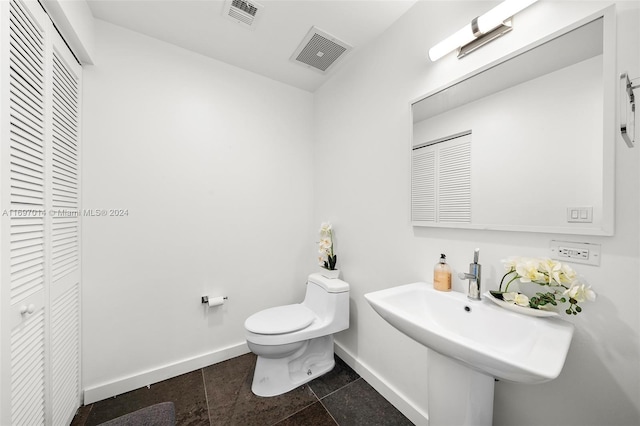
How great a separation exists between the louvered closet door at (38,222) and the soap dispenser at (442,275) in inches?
67.7

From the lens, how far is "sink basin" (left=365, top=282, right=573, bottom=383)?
66 centimetres

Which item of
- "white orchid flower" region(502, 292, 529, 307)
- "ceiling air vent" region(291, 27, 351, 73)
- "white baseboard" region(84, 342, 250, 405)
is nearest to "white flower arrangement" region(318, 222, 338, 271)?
"white baseboard" region(84, 342, 250, 405)

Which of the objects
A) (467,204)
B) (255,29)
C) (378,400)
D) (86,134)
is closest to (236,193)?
(86,134)

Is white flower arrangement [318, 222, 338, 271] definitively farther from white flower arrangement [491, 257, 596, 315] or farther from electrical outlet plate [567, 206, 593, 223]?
electrical outlet plate [567, 206, 593, 223]

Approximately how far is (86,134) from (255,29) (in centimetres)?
128

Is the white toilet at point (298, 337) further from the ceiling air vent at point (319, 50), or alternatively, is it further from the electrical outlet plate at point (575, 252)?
the ceiling air vent at point (319, 50)

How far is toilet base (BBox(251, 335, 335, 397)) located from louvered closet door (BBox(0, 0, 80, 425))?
3.32 ft

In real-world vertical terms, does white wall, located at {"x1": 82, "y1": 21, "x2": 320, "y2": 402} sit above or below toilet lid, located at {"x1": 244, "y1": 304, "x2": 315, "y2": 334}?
above

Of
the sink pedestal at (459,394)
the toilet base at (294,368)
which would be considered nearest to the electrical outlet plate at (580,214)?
the sink pedestal at (459,394)

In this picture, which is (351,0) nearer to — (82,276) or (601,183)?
(601,183)

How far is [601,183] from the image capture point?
0.83 m

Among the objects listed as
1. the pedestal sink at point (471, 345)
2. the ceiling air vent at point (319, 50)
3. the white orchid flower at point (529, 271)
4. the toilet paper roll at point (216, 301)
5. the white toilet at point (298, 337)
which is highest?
the ceiling air vent at point (319, 50)

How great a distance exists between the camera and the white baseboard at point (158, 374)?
1.54m

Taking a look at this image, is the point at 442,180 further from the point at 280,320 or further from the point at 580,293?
the point at 280,320
